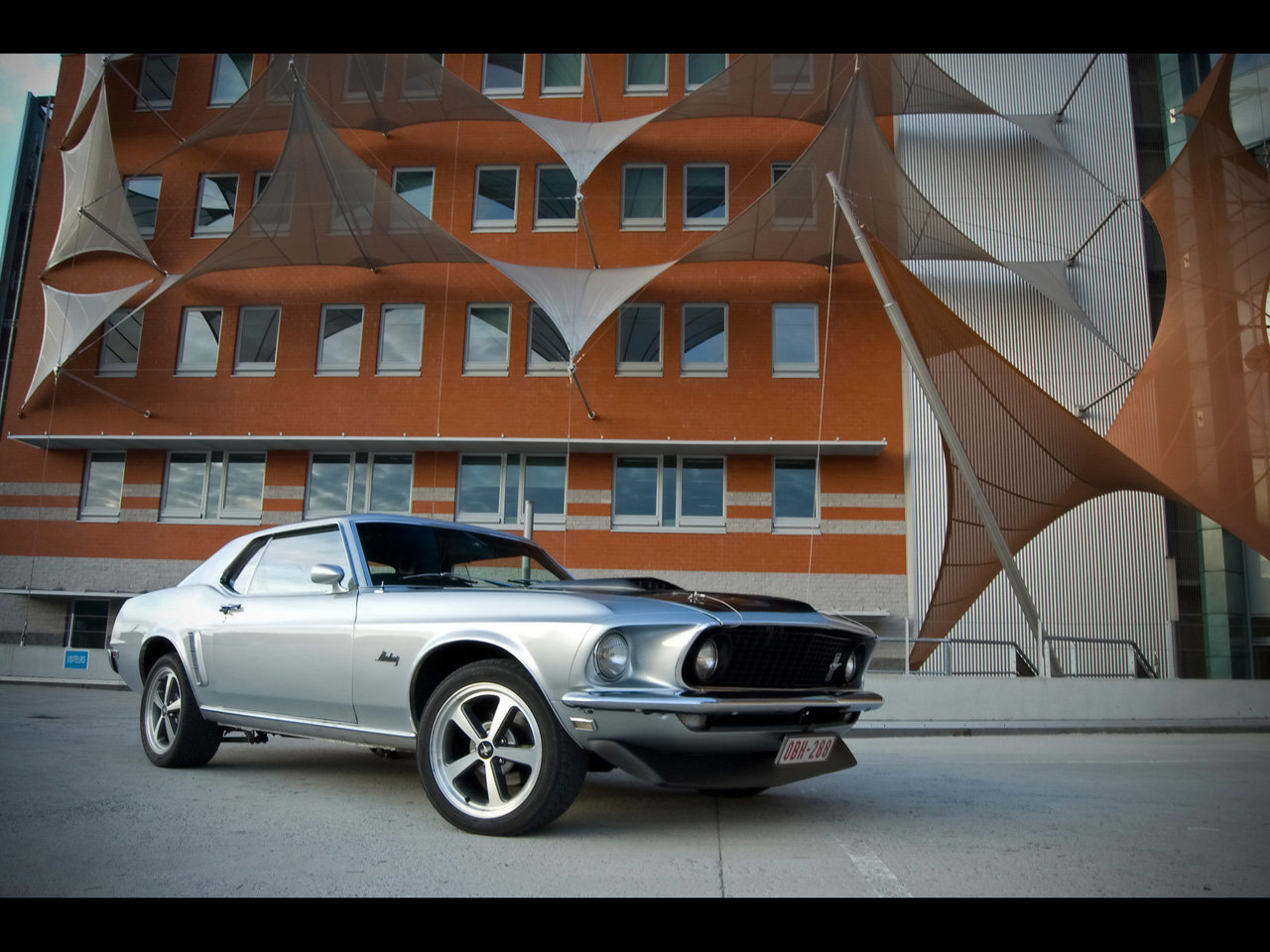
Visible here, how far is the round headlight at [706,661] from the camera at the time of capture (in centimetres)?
387

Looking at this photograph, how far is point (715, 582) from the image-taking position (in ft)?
63.4

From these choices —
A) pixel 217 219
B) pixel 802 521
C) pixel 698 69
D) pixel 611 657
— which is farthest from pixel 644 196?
pixel 611 657

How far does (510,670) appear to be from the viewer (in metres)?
3.99

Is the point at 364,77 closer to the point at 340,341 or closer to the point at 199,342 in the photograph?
the point at 340,341

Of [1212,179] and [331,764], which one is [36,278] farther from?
[1212,179]

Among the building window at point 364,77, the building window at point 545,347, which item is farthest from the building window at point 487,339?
the building window at point 364,77

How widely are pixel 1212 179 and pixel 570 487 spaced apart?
12.5m

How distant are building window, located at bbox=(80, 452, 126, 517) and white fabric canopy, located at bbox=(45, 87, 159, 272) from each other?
174 inches

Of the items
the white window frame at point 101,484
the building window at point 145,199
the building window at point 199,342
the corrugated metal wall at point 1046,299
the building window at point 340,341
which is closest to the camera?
the corrugated metal wall at point 1046,299

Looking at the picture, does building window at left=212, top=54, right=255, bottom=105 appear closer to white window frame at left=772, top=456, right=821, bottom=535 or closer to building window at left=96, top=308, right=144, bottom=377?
building window at left=96, top=308, right=144, bottom=377

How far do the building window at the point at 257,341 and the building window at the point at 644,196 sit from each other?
807 centimetres

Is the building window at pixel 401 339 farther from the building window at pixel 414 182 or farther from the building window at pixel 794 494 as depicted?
the building window at pixel 794 494
